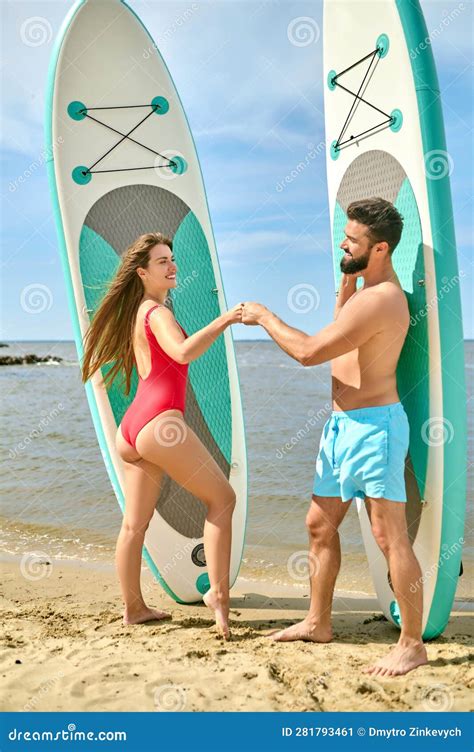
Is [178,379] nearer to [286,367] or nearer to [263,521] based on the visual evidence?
[263,521]

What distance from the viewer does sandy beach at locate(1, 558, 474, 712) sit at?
9.22 feet

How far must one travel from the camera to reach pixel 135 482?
12.0 ft

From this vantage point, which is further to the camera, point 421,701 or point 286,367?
point 286,367

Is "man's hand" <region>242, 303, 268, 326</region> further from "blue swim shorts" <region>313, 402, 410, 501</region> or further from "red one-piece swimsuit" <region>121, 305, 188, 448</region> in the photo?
"blue swim shorts" <region>313, 402, 410, 501</region>

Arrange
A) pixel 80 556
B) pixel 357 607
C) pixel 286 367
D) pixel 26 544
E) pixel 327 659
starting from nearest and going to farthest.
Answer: pixel 327 659 → pixel 357 607 → pixel 80 556 → pixel 26 544 → pixel 286 367

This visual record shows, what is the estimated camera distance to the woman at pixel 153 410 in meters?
3.48

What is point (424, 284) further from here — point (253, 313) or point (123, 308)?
point (123, 308)

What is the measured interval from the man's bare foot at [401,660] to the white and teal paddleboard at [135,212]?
1402 millimetres

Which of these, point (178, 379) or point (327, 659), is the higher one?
point (178, 379)

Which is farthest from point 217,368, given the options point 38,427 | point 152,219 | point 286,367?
point 286,367

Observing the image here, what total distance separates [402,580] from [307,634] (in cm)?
63

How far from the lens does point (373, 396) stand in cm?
328
